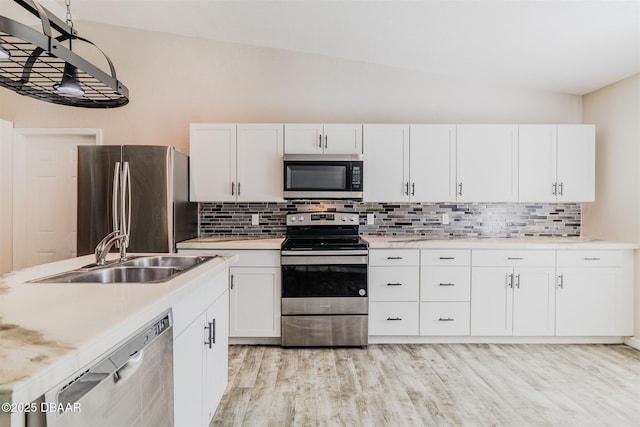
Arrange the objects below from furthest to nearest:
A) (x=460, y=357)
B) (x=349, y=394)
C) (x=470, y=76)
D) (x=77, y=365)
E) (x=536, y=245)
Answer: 1. (x=470, y=76)
2. (x=536, y=245)
3. (x=460, y=357)
4. (x=349, y=394)
5. (x=77, y=365)

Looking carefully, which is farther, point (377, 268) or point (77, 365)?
point (377, 268)

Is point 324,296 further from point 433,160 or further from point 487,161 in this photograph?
point 487,161

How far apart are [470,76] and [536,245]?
1.84 m

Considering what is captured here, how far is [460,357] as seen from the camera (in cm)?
300

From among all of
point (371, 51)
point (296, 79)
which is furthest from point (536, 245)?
point (296, 79)

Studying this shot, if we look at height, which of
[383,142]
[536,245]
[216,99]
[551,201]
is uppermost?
[216,99]

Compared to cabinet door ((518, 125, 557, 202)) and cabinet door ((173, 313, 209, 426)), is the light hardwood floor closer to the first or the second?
cabinet door ((173, 313, 209, 426))

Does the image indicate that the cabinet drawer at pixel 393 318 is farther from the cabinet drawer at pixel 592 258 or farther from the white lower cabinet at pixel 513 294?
the cabinet drawer at pixel 592 258

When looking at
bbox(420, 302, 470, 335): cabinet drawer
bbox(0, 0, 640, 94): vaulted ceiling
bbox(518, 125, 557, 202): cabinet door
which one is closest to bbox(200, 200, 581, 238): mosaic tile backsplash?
bbox(518, 125, 557, 202): cabinet door

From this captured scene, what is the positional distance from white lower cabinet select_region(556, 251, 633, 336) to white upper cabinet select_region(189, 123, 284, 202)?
274cm

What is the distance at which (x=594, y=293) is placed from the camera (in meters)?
3.24

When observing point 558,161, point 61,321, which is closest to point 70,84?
point 61,321

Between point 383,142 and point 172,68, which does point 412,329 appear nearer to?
point 383,142

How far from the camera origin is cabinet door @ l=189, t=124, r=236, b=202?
3480 millimetres
